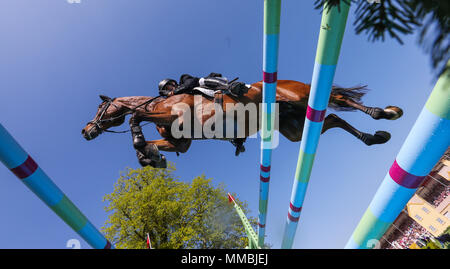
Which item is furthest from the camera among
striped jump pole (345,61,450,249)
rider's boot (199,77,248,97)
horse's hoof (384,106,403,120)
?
rider's boot (199,77,248,97)

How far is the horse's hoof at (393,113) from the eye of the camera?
2674 millimetres

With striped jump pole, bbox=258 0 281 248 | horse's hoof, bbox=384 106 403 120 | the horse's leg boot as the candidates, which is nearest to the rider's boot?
striped jump pole, bbox=258 0 281 248

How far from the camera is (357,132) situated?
3.19 metres

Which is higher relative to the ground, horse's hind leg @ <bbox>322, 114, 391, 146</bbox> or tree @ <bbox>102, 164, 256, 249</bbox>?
horse's hind leg @ <bbox>322, 114, 391, 146</bbox>

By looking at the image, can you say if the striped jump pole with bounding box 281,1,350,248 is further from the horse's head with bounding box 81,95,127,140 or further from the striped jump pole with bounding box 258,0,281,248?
the horse's head with bounding box 81,95,127,140

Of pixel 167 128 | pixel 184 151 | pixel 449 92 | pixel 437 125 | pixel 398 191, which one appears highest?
pixel 449 92

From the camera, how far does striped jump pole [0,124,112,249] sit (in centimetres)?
212

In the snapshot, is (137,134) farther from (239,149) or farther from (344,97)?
(344,97)

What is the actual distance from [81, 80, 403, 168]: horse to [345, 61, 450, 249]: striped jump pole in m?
1.52
